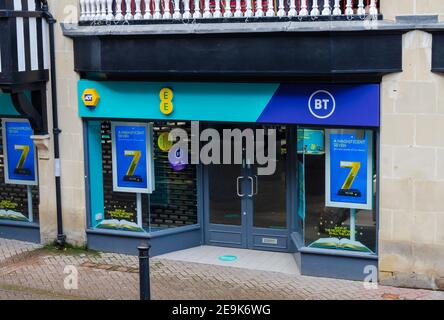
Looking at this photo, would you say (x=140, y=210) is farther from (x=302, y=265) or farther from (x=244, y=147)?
(x=302, y=265)

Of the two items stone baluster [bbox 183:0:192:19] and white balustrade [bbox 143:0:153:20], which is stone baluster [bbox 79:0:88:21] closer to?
white balustrade [bbox 143:0:153:20]

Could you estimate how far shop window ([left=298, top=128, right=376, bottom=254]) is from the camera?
921 cm

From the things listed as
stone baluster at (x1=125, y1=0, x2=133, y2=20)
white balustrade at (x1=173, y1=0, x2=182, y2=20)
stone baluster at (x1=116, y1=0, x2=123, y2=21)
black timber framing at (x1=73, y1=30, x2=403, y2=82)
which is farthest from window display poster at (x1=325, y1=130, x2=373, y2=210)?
stone baluster at (x1=116, y1=0, x2=123, y2=21)

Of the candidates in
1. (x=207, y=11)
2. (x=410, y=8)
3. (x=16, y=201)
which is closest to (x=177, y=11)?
(x=207, y=11)

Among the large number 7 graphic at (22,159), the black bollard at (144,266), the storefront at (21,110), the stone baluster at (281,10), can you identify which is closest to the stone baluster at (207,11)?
the stone baluster at (281,10)

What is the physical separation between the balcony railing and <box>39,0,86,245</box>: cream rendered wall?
17.2 inches

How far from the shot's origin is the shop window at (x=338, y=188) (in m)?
9.21

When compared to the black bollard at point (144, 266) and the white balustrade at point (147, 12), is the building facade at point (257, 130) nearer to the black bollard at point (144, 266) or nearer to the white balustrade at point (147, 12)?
the white balustrade at point (147, 12)

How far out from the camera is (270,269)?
9859 millimetres

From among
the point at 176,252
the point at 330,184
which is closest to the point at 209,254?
the point at 176,252

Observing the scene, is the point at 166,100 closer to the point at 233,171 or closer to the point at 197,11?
the point at 197,11

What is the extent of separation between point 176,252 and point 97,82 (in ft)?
9.01

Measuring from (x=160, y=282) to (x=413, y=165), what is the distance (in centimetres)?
356

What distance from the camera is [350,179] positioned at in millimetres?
9312
